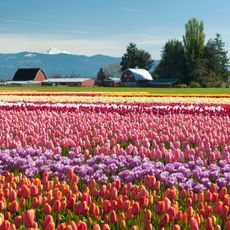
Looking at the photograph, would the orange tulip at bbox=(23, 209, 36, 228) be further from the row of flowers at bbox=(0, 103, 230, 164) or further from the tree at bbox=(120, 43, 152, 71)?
the tree at bbox=(120, 43, 152, 71)

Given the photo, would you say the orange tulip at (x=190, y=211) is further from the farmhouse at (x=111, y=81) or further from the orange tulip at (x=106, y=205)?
the farmhouse at (x=111, y=81)

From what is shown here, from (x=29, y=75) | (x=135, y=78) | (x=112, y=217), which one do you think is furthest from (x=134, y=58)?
(x=112, y=217)

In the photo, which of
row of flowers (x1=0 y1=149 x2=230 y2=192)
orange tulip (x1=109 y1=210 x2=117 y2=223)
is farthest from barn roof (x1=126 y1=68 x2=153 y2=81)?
orange tulip (x1=109 y1=210 x2=117 y2=223)

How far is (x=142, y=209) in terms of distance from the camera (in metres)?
5.74

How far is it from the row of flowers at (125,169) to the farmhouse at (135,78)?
10866 centimetres

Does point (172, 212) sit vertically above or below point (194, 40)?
below

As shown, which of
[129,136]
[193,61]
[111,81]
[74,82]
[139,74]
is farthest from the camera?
[74,82]

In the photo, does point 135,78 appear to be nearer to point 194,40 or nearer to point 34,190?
point 194,40

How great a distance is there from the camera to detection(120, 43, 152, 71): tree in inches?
5039

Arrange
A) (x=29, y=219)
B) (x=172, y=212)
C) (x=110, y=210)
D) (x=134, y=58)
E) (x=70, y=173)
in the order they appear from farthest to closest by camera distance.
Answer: (x=134, y=58) < (x=70, y=173) < (x=110, y=210) < (x=172, y=212) < (x=29, y=219)

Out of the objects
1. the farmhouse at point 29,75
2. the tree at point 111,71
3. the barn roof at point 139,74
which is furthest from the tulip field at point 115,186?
the farmhouse at point 29,75

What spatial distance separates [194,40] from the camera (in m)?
102

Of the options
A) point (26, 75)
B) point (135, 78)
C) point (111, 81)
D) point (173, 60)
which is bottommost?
point (111, 81)

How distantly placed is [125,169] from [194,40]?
96025 mm
